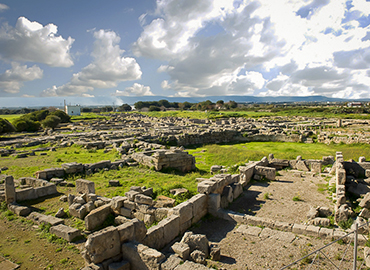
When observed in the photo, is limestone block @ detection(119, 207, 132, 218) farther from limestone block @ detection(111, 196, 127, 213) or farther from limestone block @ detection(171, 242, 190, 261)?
limestone block @ detection(171, 242, 190, 261)

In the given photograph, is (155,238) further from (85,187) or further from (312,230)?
(85,187)

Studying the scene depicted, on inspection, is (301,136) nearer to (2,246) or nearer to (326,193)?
(326,193)

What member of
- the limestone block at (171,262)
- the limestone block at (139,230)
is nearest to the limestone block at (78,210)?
the limestone block at (139,230)

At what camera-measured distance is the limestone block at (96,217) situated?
8500 mm

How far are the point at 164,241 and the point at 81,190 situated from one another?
19.4 feet

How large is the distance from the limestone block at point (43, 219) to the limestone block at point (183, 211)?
4256mm

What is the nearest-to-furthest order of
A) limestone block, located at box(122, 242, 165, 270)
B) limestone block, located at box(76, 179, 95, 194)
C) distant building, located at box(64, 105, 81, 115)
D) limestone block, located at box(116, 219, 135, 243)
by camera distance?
1. limestone block, located at box(122, 242, 165, 270)
2. limestone block, located at box(116, 219, 135, 243)
3. limestone block, located at box(76, 179, 95, 194)
4. distant building, located at box(64, 105, 81, 115)

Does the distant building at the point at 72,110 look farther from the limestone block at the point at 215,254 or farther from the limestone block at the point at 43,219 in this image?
the limestone block at the point at 215,254

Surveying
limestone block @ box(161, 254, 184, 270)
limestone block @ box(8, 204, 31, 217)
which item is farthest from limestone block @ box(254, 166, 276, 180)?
limestone block @ box(8, 204, 31, 217)

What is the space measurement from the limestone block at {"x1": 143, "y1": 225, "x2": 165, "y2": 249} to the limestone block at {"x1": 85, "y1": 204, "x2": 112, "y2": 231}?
252cm

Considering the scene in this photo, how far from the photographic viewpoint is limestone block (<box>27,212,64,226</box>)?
887 centimetres

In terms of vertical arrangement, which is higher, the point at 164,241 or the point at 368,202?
the point at 368,202

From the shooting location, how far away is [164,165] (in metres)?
17.0

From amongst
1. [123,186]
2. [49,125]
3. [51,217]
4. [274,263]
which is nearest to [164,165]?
[123,186]
